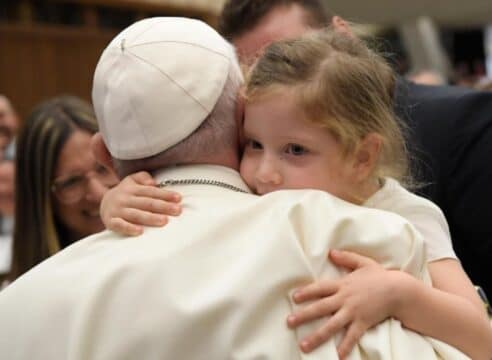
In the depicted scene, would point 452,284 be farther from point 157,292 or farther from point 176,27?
point 176,27

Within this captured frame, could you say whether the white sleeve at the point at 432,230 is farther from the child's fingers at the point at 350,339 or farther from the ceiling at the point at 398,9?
the ceiling at the point at 398,9

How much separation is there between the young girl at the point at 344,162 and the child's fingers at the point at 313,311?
0.03 m

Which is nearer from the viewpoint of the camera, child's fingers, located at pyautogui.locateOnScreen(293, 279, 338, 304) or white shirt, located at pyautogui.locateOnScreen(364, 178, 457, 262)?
child's fingers, located at pyautogui.locateOnScreen(293, 279, 338, 304)

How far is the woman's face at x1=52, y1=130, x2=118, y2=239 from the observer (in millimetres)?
1964

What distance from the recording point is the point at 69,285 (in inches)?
34.0

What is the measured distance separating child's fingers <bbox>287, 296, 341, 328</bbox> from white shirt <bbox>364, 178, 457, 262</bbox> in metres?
0.27

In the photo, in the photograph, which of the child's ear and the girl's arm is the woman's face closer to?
the child's ear

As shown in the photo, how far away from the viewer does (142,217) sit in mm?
932

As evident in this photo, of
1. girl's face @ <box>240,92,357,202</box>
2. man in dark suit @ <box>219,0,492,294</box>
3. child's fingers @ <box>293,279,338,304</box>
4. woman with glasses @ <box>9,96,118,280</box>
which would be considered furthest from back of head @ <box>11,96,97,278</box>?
child's fingers @ <box>293,279,338,304</box>

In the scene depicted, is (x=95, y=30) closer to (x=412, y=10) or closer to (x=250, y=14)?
(x=412, y=10)

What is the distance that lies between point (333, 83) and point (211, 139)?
194 millimetres

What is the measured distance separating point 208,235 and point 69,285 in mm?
190

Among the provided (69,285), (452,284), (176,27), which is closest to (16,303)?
(69,285)

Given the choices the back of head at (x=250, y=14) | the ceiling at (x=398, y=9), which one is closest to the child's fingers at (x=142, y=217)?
the back of head at (x=250, y=14)
